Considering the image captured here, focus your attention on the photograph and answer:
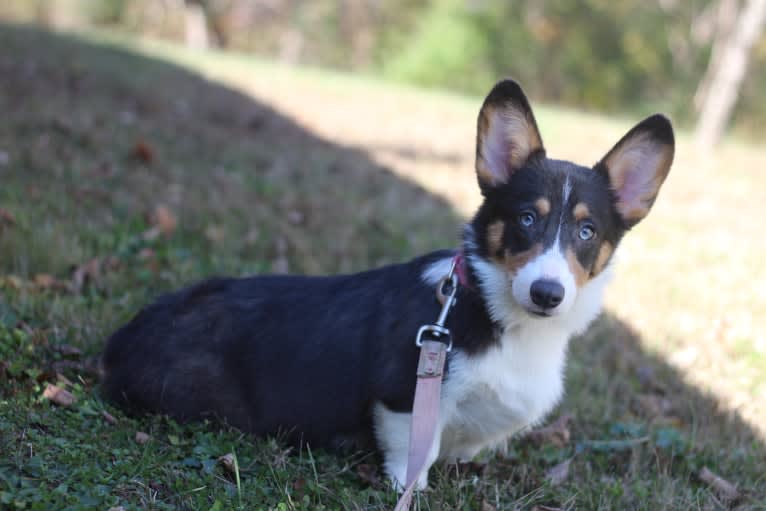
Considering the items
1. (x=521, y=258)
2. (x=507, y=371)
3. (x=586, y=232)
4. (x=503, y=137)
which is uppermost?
(x=503, y=137)

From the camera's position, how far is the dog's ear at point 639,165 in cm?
288

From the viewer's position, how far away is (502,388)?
2.69m

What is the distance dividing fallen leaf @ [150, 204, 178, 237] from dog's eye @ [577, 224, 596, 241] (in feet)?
10.2

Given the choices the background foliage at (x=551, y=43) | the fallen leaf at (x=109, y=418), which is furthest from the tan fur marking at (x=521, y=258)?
the background foliage at (x=551, y=43)

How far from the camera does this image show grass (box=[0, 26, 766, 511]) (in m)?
2.64

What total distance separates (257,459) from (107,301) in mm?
1628

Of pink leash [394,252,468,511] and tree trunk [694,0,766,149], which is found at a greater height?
tree trunk [694,0,766,149]

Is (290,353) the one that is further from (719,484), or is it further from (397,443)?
(719,484)

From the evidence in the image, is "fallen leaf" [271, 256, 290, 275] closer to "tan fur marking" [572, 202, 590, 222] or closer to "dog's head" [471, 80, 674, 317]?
"dog's head" [471, 80, 674, 317]

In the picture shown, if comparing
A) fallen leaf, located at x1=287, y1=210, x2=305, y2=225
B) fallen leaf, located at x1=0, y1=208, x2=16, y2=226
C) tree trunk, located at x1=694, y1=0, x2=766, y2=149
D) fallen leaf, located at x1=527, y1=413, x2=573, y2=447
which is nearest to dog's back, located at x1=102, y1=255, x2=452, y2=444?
fallen leaf, located at x1=527, y1=413, x2=573, y2=447

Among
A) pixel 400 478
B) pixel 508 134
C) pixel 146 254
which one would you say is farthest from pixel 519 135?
pixel 146 254

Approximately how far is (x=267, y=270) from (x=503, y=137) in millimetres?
2347

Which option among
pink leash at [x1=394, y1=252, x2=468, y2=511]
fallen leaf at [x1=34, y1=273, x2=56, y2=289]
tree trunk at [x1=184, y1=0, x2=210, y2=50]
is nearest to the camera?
pink leash at [x1=394, y1=252, x2=468, y2=511]

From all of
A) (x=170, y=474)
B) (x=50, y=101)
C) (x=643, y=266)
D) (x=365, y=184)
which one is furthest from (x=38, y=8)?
(x=170, y=474)
